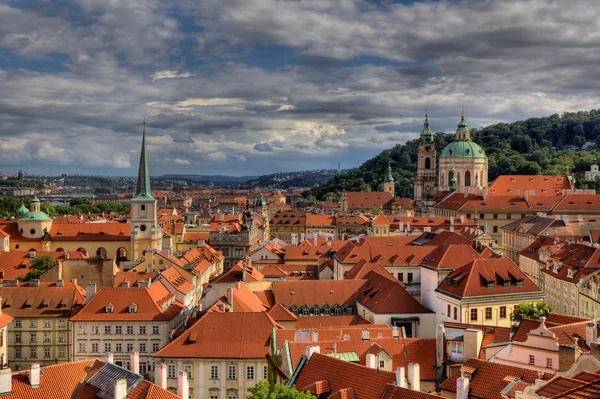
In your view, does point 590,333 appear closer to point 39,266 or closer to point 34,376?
point 34,376

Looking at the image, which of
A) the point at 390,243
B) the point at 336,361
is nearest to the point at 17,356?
the point at 336,361

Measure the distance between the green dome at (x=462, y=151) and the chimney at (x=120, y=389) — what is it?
15853 cm

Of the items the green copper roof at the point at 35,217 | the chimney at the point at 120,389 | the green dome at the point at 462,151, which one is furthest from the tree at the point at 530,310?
the green dome at the point at 462,151

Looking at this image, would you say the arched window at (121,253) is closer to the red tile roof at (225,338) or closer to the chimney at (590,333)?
the red tile roof at (225,338)

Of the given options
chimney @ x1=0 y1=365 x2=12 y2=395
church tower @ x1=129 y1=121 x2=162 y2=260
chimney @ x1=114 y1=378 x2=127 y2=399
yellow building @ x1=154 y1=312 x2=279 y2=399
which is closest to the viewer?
chimney @ x1=114 y1=378 x2=127 y2=399

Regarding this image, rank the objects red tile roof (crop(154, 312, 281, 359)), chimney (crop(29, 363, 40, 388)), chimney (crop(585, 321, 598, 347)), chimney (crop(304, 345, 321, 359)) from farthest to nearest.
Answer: red tile roof (crop(154, 312, 281, 359)) < chimney (crop(304, 345, 321, 359)) < chimney (crop(585, 321, 598, 347)) < chimney (crop(29, 363, 40, 388))

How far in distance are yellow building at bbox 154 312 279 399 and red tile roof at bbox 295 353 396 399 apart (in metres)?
12.6

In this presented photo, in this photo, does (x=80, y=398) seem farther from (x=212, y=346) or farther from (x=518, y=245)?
(x=518, y=245)

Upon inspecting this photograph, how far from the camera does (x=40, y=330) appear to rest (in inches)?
2400

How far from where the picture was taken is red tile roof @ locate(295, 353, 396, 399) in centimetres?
3170

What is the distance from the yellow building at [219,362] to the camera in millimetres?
47969

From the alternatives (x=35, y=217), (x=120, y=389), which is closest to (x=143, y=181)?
(x=35, y=217)

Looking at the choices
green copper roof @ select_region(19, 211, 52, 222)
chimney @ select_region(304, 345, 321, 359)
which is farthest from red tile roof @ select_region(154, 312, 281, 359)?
green copper roof @ select_region(19, 211, 52, 222)

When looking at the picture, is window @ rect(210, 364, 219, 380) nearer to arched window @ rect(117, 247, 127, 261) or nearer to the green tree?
the green tree
